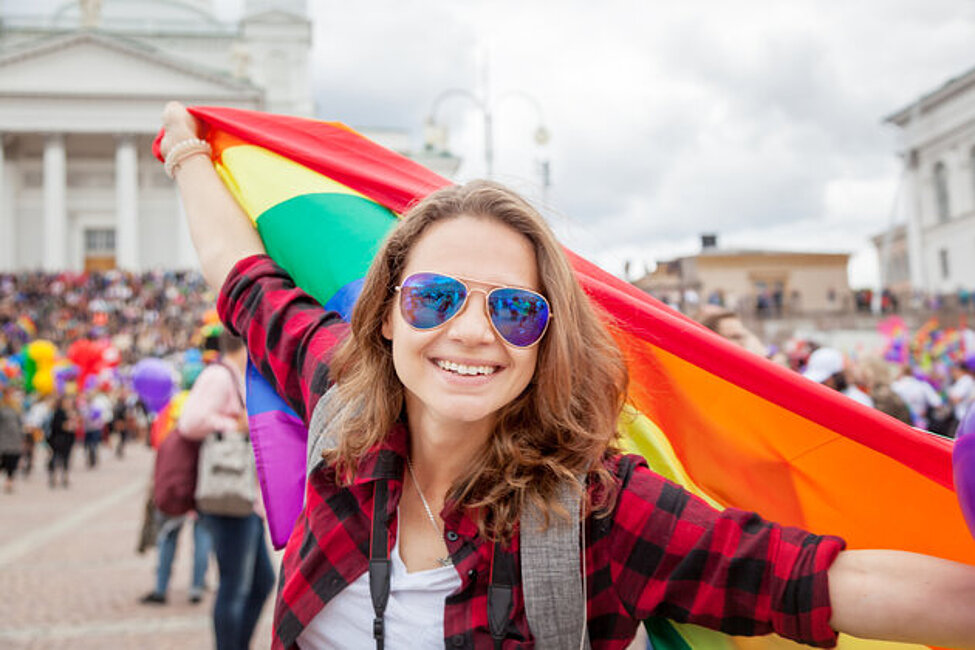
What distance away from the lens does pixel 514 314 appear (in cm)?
162

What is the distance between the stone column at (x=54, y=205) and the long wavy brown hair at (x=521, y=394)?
170 feet

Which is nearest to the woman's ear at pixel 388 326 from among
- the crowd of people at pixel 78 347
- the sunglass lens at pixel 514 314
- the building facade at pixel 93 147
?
the sunglass lens at pixel 514 314

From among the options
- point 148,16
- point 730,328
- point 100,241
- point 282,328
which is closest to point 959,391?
point 730,328

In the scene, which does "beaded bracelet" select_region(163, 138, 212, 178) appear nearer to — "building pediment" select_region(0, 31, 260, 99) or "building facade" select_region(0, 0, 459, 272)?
"building facade" select_region(0, 0, 459, 272)

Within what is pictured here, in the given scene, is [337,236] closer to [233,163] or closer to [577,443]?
[233,163]

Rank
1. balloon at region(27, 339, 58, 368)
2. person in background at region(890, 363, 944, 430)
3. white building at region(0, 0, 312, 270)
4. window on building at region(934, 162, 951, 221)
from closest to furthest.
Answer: person in background at region(890, 363, 944, 430) < balloon at region(27, 339, 58, 368) < window on building at region(934, 162, 951, 221) < white building at region(0, 0, 312, 270)

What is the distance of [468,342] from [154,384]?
23.6 ft

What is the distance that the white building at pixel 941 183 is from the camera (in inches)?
1813

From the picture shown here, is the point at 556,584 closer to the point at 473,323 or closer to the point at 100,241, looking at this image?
the point at 473,323

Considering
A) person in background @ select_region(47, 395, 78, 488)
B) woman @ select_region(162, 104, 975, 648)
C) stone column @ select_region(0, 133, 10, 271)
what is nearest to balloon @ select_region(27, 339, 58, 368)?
person in background @ select_region(47, 395, 78, 488)

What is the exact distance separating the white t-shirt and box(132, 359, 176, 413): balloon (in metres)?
6.95

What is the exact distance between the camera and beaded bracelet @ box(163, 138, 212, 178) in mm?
2584

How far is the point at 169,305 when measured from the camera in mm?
33250

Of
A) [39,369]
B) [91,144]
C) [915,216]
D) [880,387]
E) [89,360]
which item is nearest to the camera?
[880,387]
